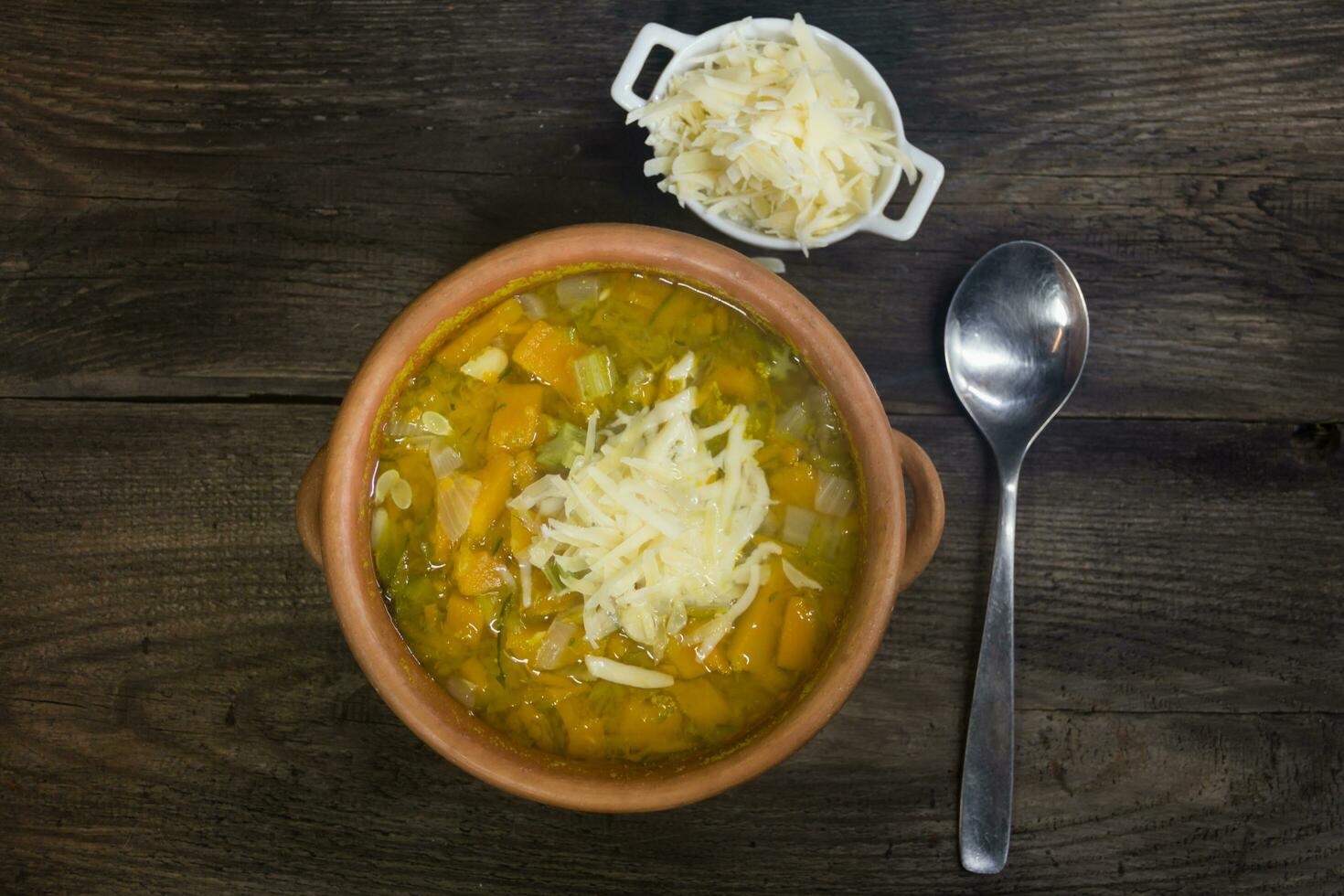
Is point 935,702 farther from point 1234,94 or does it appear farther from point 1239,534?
point 1234,94

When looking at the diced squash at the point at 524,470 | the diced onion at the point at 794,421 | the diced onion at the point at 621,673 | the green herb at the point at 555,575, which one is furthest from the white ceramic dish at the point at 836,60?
the diced onion at the point at 621,673

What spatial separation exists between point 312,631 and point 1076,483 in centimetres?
160

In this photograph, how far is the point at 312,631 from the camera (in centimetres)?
202


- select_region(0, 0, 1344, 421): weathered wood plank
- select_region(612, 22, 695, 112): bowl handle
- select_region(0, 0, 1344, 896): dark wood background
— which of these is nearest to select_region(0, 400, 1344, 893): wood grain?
select_region(0, 0, 1344, 896): dark wood background

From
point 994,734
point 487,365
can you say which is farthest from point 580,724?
point 994,734

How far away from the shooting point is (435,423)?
170 cm

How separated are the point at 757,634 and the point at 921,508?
38cm

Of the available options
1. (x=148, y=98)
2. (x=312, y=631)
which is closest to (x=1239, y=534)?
(x=312, y=631)

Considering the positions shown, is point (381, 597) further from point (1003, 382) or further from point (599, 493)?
point (1003, 382)

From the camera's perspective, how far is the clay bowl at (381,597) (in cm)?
159

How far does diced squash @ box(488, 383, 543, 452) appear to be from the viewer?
5.49 ft

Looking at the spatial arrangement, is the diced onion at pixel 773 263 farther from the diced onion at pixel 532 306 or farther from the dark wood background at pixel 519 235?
the diced onion at pixel 532 306

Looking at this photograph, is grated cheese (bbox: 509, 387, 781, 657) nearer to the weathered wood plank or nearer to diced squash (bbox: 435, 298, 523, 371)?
diced squash (bbox: 435, 298, 523, 371)

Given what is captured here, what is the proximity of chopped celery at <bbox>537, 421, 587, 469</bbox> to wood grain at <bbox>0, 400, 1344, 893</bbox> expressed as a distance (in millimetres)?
618
